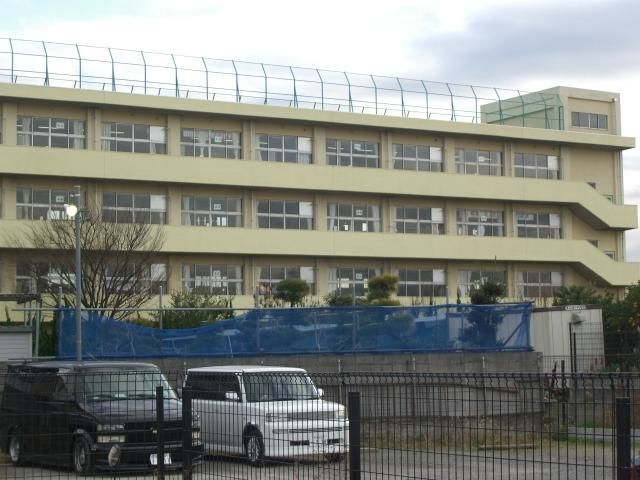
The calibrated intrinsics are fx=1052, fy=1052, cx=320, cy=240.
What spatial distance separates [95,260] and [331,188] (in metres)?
17.8

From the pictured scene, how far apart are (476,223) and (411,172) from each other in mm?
6266

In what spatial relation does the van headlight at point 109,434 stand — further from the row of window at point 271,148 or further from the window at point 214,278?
the row of window at point 271,148

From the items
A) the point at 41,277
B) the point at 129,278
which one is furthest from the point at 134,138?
the point at 129,278

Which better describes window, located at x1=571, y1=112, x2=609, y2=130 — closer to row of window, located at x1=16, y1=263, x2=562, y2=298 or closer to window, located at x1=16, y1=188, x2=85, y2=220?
row of window, located at x1=16, y1=263, x2=562, y2=298

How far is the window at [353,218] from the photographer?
200 ft

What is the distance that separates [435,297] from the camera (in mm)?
62750

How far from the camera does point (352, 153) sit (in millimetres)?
61562

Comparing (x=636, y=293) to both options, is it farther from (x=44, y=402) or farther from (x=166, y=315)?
(x=44, y=402)

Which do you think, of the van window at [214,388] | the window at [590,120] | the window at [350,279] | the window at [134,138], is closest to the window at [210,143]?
the window at [134,138]

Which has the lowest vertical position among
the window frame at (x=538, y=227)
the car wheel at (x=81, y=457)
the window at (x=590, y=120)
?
the car wheel at (x=81, y=457)

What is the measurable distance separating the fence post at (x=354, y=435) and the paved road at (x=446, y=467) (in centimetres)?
8

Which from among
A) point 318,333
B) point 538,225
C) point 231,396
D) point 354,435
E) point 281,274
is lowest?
point 354,435

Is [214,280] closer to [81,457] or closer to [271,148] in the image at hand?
[271,148]

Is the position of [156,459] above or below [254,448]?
below
